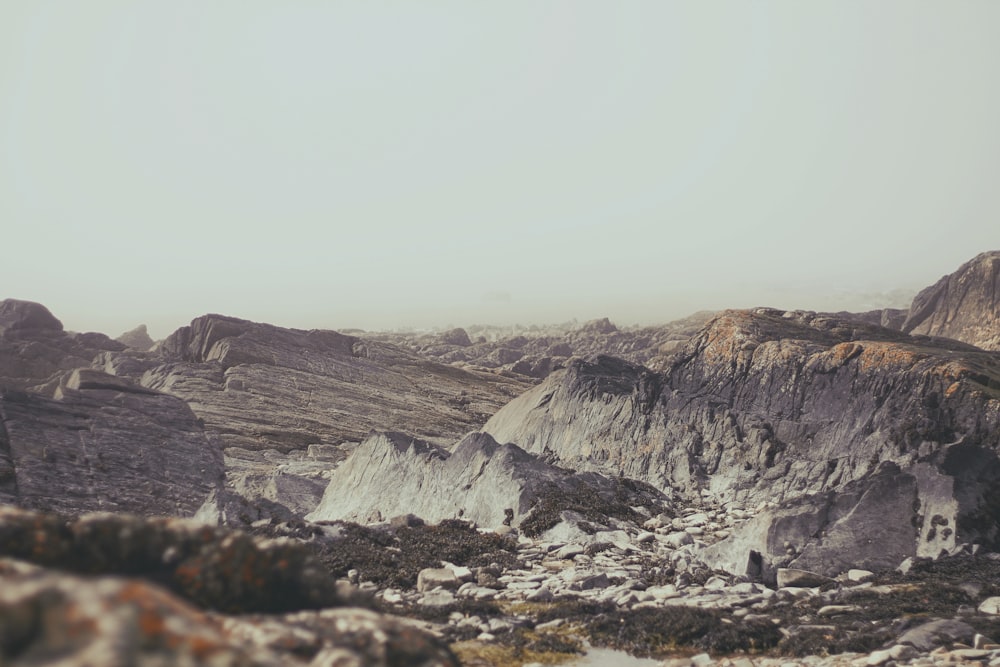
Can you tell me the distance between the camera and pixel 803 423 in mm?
38250

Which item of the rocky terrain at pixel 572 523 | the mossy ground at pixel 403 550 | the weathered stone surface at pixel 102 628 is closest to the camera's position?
the weathered stone surface at pixel 102 628

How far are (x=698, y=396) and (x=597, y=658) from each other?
27.8 meters

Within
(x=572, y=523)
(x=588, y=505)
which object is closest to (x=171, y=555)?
(x=572, y=523)

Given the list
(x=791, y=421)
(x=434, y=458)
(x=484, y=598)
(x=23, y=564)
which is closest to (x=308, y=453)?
(x=434, y=458)

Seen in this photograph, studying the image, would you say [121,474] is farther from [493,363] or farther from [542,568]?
[493,363]

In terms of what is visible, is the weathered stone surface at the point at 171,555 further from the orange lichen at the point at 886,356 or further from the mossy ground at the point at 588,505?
the orange lichen at the point at 886,356

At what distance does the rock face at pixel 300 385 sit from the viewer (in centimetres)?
8462

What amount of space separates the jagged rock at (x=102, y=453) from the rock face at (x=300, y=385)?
1128 centimetres

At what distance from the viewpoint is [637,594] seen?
22781mm

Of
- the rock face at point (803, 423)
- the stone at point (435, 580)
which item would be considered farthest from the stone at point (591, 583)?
the rock face at point (803, 423)

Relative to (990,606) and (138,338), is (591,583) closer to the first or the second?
(990,606)

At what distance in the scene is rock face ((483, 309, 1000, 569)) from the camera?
88.1 ft

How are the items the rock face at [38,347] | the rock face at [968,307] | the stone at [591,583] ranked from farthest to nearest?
the rock face at [38,347], the rock face at [968,307], the stone at [591,583]

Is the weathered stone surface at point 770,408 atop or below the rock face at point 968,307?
below
